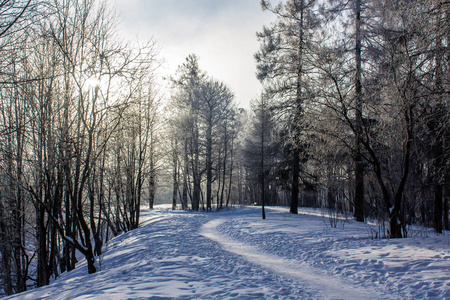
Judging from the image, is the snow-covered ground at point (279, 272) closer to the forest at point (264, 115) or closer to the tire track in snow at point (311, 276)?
the tire track in snow at point (311, 276)

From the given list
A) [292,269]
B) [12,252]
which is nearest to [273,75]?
[292,269]

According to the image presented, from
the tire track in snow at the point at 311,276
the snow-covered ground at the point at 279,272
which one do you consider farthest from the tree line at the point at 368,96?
the tire track in snow at the point at 311,276

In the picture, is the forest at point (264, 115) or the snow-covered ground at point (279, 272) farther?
the forest at point (264, 115)

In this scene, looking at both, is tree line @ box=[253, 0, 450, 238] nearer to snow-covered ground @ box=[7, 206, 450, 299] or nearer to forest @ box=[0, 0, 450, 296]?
forest @ box=[0, 0, 450, 296]

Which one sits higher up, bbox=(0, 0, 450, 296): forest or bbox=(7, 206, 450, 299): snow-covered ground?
bbox=(0, 0, 450, 296): forest

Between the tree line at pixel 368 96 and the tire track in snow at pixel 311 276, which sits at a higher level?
the tree line at pixel 368 96

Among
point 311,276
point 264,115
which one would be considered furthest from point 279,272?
point 264,115

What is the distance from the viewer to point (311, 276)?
17.6ft

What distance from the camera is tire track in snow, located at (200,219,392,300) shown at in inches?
173

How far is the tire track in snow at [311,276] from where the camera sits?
439 cm

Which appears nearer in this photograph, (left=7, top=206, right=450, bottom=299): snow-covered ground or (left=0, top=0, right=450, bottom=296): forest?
(left=7, top=206, right=450, bottom=299): snow-covered ground

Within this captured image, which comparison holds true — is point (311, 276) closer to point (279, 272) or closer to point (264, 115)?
point (279, 272)

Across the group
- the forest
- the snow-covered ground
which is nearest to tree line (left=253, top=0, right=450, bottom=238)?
the forest

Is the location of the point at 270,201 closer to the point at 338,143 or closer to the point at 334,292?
the point at 338,143
